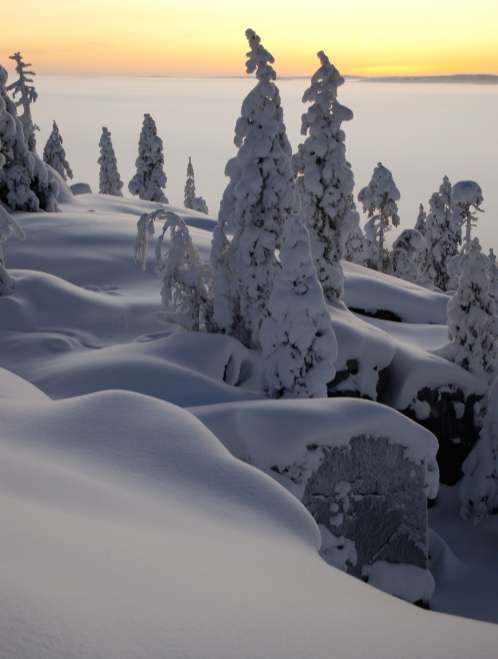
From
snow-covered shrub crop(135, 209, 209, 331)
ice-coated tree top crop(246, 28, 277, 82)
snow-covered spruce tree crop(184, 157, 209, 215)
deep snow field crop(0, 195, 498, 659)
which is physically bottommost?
snow-covered spruce tree crop(184, 157, 209, 215)

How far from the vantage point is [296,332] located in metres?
20.5

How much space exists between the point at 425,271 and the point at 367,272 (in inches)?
878

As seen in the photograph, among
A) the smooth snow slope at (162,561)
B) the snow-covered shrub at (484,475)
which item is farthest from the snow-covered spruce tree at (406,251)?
the smooth snow slope at (162,561)

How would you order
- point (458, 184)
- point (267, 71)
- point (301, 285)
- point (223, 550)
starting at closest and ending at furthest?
point (223, 550), point (301, 285), point (267, 71), point (458, 184)

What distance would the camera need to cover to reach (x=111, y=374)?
18.2m

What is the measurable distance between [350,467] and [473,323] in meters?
13.7

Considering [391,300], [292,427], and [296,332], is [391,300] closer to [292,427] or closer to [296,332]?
[296,332]

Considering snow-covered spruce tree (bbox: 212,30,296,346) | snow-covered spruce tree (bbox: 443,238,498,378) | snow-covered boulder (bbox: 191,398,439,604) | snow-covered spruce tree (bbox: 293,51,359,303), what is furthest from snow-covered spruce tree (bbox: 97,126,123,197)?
snow-covered boulder (bbox: 191,398,439,604)

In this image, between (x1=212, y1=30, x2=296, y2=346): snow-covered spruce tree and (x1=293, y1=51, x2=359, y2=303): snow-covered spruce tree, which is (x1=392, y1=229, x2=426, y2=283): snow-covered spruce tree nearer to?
(x1=293, y1=51, x2=359, y2=303): snow-covered spruce tree

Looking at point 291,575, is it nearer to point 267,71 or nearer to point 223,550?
point 223,550

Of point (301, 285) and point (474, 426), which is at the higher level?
point (301, 285)

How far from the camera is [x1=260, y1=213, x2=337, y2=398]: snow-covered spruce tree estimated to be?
65.2 ft

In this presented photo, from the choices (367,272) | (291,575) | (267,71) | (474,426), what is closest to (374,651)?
(291,575)

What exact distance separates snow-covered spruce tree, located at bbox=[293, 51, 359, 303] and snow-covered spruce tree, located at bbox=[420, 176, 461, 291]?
27456mm
